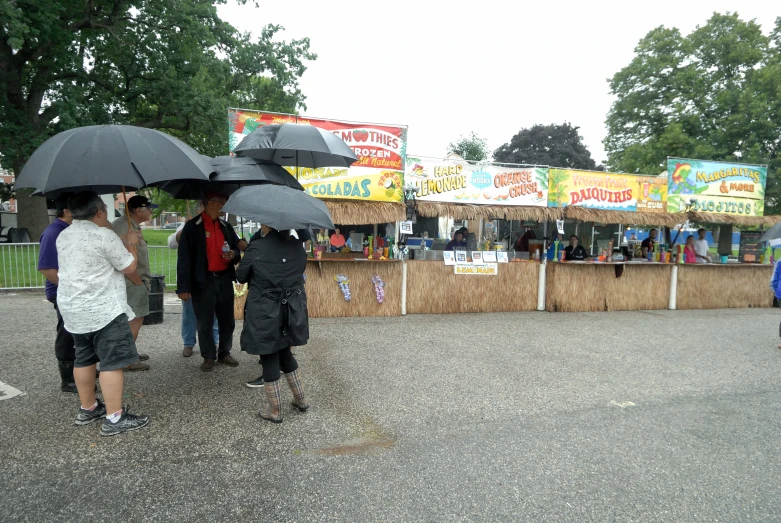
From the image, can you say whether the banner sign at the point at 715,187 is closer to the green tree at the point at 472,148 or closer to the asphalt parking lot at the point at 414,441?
the asphalt parking lot at the point at 414,441

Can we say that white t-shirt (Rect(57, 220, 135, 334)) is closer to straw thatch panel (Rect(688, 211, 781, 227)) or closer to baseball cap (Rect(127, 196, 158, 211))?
baseball cap (Rect(127, 196, 158, 211))

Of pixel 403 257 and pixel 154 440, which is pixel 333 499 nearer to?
pixel 154 440

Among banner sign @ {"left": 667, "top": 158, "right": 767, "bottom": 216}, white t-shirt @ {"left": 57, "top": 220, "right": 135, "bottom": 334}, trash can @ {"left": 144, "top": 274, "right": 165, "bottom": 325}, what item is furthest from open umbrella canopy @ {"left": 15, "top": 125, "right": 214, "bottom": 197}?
banner sign @ {"left": 667, "top": 158, "right": 767, "bottom": 216}

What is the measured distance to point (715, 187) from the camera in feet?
36.1

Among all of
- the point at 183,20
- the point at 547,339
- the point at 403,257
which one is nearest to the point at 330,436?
the point at 547,339

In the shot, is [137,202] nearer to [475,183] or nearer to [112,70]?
[475,183]

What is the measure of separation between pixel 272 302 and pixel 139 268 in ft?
7.53

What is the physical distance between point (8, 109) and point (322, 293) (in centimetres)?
1256

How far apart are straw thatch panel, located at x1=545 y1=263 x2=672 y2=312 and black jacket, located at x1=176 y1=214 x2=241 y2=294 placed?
7.12 metres

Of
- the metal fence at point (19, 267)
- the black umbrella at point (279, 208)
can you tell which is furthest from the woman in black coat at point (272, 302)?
the metal fence at point (19, 267)

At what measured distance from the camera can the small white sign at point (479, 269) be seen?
366 inches

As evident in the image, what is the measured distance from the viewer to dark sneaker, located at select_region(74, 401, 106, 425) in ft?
12.3

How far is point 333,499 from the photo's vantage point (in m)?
2.88

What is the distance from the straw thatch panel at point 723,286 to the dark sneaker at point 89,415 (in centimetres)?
1136
